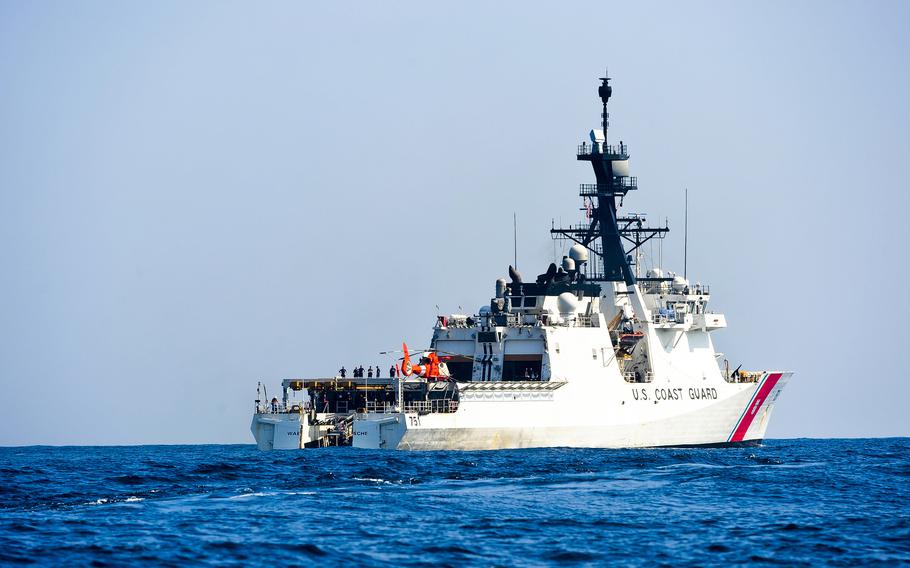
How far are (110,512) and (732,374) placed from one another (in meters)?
39.8

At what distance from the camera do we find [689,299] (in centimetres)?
6025

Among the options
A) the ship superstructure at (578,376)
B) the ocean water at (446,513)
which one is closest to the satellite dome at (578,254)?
the ship superstructure at (578,376)

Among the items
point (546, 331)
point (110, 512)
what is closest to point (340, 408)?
point (546, 331)

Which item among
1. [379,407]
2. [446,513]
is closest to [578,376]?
[379,407]

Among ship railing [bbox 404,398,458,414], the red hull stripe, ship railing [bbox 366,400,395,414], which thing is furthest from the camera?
the red hull stripe

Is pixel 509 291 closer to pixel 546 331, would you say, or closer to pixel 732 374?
pixel 546 331

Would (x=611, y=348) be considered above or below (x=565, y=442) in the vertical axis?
above

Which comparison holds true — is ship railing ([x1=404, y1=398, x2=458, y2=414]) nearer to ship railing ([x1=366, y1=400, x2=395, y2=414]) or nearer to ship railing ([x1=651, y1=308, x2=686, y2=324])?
ship railing ([x1=366, y1=400, x2=395, y2=414])

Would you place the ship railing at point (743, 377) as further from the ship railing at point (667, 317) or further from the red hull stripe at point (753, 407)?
the ship railing at point (667, 317)

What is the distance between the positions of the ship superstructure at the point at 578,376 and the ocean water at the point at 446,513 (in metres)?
4.19

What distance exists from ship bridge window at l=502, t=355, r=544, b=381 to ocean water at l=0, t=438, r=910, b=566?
8522 mm

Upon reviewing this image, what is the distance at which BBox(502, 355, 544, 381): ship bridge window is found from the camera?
52031 millimetres

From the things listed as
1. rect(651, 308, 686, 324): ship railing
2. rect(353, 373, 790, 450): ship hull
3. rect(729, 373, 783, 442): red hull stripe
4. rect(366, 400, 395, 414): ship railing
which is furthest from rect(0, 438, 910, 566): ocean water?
rect(729, 373, 783, 442): red hull stripe

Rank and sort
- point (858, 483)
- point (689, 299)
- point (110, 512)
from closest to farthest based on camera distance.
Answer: point (110, 512)
point (858, 483)
point (689, 299)
